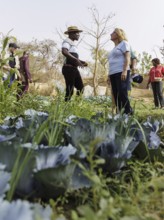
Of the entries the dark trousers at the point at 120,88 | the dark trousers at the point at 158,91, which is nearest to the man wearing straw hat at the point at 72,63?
the dark trousers at the point at 120,88

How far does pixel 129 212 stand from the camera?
2.39 ft

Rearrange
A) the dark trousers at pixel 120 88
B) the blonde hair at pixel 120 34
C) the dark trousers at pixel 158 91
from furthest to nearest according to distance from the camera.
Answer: the dark trousers at pixel 158 91
the blonde hair at pixel 120 34
the dark trousers at pixel 120 88

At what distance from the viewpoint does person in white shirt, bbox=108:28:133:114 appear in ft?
12.4

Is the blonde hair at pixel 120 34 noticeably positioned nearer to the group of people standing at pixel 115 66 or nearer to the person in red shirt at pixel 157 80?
the group of people standing at pixel 115 66

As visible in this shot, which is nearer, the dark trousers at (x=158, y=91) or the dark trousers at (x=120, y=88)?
the dark trousers at (x=120, y=88)

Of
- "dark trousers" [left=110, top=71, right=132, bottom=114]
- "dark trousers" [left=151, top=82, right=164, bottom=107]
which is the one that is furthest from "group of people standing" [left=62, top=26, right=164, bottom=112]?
"dark trousers" [left=151, top=82, right=164, bottom=107]

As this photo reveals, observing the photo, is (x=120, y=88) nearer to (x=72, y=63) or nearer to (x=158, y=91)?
(x=72, y=63)

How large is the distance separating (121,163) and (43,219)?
0.56 meters

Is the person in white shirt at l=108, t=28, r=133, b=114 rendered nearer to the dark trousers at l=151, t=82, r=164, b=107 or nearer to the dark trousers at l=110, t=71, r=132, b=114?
the dark trousers at l=110, t=71, r=132, b=114

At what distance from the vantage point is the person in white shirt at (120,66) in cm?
377

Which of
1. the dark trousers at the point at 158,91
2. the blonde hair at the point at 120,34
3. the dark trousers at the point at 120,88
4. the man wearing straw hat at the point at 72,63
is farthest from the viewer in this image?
the dark trousers at the point at 158,91

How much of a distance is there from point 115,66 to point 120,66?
6 centimetres

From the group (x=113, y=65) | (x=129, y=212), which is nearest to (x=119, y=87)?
(x=113, y=65)

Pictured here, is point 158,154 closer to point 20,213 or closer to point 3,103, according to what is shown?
point 20,213
